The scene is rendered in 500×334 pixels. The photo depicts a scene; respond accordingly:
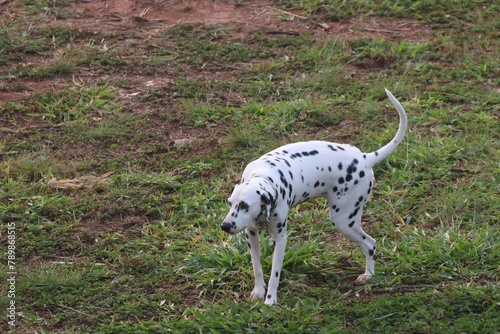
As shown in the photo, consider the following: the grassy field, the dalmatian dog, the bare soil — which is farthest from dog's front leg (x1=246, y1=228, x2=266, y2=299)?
the bare soil

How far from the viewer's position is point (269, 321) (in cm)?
589

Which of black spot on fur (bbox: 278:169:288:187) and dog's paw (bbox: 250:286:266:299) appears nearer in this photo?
black spot on fur (bbox: 278:169:288:187)

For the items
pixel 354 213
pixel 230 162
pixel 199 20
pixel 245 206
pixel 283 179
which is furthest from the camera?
pixel 199 20

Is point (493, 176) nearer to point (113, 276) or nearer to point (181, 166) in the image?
point (181, 166)

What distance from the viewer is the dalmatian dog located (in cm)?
595

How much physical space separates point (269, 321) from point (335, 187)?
41.3 inches

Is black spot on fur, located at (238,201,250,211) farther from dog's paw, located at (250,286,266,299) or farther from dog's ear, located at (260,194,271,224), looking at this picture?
dog's paw, located at (250,286,266,299)

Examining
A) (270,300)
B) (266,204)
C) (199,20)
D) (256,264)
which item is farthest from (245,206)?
(199,20)

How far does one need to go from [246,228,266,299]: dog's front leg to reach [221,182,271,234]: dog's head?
0.33 m

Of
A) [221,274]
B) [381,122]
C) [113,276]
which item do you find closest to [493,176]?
[381,122]

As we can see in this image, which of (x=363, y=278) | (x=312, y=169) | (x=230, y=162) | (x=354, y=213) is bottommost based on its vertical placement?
(x=230, y=162)

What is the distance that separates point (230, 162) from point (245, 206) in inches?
98.6

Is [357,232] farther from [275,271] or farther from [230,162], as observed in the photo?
[230,162]

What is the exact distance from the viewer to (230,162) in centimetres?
816
